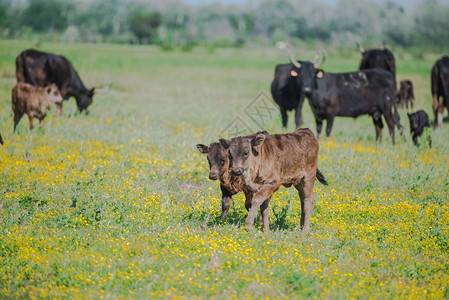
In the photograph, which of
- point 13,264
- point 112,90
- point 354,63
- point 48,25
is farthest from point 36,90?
point 48,25

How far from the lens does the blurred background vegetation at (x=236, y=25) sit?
263ft

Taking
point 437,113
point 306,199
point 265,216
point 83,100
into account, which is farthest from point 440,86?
point 265,216

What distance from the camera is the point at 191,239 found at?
700 centimetres

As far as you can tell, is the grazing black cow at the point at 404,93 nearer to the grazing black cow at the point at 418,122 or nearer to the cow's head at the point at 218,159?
the grazing black cow at the point at 418,122

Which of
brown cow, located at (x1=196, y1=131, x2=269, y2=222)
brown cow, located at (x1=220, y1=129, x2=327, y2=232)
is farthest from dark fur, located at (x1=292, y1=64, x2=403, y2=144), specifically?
brown cow, located at (x1=196, y1=131, x2=269, y2=222)

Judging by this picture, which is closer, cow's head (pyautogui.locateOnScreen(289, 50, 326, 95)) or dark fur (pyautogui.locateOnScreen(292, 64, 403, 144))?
cow's head (pyautogui.locateOnScreen(289, 50, 326, 95))

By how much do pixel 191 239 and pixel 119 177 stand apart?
10.9 ft

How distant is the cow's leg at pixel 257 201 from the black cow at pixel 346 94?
25.8 ft

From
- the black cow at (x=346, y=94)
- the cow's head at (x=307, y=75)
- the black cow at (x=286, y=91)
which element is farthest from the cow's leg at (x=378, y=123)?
the black cow at (x=286, y=91)

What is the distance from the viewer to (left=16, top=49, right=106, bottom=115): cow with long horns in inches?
739

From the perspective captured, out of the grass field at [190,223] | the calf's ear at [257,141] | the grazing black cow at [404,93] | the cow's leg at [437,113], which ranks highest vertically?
the grazing black cow at [404,93]

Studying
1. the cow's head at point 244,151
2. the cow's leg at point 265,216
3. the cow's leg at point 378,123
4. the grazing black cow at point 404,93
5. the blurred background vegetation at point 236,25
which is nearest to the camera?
the cow's head at point 244,151

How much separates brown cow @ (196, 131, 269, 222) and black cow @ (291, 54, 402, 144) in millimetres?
7479

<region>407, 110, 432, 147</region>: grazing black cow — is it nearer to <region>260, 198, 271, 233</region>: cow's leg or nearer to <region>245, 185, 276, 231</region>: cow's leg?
<region>260, 198, 271, 233</region>: cow's leg
